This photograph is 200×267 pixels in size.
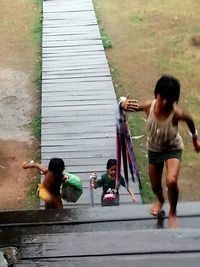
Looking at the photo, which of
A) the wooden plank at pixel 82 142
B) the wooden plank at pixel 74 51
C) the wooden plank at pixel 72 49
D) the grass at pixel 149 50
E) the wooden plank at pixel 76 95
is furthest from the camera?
the wooden plank at pixel 72 49

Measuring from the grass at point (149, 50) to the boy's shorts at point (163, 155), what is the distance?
228cm

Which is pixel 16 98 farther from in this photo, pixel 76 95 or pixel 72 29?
pixel 72 29

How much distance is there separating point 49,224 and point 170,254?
1533 mm

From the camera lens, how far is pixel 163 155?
4.71 m

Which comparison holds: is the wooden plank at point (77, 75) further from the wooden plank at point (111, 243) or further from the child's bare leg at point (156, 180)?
the wooden plank at point (111, 243)

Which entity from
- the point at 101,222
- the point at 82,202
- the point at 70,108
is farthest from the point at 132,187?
the point at 70,108

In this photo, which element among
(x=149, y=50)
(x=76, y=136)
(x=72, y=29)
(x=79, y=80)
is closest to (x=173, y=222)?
(x=76, y=136)

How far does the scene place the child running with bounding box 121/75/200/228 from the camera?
4391 millimetres

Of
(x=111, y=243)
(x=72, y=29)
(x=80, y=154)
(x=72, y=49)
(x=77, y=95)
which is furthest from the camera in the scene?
(x=72, y=29)

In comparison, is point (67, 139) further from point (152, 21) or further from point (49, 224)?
point (152, 21)

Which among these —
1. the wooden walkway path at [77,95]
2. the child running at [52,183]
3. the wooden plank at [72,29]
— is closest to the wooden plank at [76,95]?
the wooden walkway path at [77,95]

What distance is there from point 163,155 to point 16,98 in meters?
5.77

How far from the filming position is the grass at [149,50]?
29.3ft

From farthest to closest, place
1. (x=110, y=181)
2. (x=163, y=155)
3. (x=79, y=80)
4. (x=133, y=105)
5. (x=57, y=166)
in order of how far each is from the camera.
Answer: (x=79, y=80), (x=110, y=181), (x=57, y=166), (x=163, y=155), (x=133, y=105)
